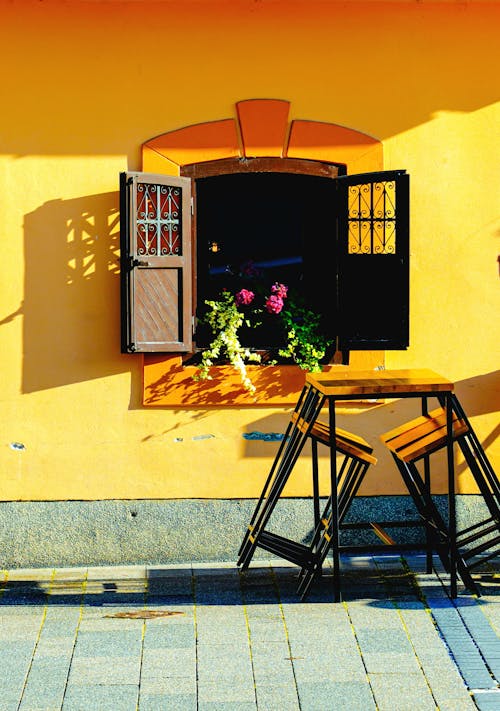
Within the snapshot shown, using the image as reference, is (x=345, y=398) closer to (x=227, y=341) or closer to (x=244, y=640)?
(x=227, y=341)

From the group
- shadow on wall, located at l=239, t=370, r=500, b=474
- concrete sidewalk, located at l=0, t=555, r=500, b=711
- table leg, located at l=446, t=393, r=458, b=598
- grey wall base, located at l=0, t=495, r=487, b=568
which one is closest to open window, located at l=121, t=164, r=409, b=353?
shadow on wall, located at l=239, t=370, r=500, b=474

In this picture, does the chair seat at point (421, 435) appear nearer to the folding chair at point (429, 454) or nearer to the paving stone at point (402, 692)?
the folding chair at point (429, 454)

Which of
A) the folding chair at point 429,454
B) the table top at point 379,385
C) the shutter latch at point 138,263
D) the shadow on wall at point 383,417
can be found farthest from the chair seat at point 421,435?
the shutter latch at point 138,263

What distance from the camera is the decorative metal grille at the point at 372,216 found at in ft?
26.0

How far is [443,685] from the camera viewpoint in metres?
5.90

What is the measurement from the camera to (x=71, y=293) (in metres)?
7.97

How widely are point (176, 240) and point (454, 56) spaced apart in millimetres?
2228

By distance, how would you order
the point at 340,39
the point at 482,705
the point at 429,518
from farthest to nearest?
1. the point at 340,39
2. the point at 429,518
3. the point at 482,705

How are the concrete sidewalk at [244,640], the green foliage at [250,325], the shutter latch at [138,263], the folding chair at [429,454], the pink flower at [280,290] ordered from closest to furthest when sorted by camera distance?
the concrete sidewalk at [244,640], the folding chair at [429,454], the shutter latch at [138,263], the green foliage at [250,325], the pink flower at [280,290]

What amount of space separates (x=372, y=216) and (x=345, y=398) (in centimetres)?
151

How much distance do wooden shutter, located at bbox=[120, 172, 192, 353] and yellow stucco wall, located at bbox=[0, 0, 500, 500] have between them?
0.25 meters

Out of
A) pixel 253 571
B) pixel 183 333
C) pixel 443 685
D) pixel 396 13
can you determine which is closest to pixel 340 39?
pixel 396 13

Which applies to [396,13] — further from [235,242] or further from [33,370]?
[33,370]

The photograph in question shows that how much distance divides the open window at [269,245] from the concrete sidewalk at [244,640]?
153cm
